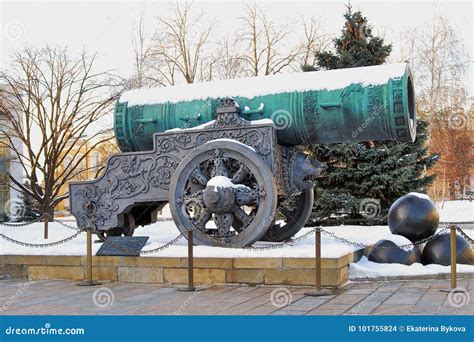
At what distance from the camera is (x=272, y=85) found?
8.61 meters

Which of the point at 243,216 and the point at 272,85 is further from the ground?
the point at 272,85

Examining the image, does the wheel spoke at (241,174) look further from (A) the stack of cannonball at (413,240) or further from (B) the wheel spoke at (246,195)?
(A) the stack of cannonball at (413,240)

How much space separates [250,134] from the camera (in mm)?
8266

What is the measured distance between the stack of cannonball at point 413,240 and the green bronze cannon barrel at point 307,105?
48.3 inches

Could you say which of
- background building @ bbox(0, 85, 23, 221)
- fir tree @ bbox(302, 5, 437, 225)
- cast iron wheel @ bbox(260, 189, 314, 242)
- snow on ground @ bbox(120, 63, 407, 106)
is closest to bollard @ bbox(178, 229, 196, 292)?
snow on ground @ bbox(120, 63, 407, 106)

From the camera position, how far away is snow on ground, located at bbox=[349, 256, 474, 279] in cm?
784

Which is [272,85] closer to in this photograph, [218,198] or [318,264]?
[218,198]

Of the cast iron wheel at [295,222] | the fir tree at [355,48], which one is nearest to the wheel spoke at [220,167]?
the cast iron wheel at [295,222]

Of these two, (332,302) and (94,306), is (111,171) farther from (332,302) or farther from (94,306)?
(332,302)

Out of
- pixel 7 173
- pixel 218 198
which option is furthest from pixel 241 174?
pixel 7 173

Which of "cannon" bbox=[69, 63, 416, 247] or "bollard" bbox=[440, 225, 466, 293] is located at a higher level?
"cannon" bbox=[69, 63, 416, 247]

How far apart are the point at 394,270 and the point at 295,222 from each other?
2.29 m

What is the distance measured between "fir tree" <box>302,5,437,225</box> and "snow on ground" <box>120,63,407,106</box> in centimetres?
685

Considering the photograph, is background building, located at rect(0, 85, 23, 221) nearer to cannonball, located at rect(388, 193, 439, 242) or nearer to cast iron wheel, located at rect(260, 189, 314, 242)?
cast iron wheel, located at rect(260, 189, 314, 242)
